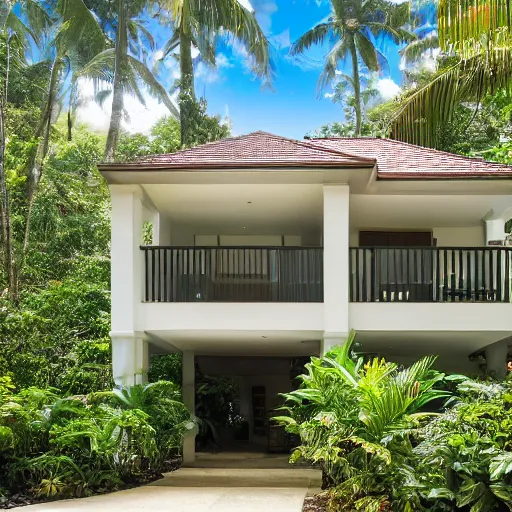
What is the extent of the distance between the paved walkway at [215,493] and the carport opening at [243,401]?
4009 mm

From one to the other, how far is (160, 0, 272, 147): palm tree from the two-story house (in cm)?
1176

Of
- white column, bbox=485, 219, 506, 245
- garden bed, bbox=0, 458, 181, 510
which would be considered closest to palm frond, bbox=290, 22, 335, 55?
white column, bbox=485, 219, 506, 245

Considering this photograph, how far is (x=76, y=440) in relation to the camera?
12383 millimetres

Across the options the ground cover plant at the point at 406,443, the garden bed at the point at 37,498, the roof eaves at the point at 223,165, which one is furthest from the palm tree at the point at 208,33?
the ground cover plant at the point at 406,443

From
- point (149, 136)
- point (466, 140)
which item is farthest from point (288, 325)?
point (149, 136)

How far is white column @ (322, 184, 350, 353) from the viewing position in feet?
46.8

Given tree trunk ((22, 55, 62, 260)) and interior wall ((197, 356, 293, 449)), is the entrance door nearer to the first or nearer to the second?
interior wall ((197, 356, 293, 449))

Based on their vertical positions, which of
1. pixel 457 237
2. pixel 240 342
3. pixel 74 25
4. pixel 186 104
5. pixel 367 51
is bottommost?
pixel 240 342

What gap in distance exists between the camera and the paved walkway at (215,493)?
11273 millimetres

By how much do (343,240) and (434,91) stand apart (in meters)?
4.68

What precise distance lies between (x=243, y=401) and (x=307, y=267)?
9076 millimetres

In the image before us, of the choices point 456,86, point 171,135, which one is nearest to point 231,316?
point 456,86

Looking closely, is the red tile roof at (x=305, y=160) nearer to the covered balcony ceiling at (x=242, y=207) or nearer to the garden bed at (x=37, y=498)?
the covered balcony ceiling at (x=242, y=207)

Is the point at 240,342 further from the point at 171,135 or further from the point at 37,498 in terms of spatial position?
the point at 171,135
